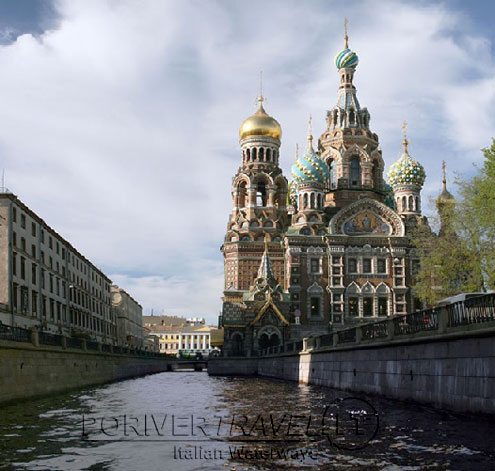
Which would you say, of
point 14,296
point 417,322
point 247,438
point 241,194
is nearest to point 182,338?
point 241,194

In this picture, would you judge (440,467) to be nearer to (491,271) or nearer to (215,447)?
(215,447)

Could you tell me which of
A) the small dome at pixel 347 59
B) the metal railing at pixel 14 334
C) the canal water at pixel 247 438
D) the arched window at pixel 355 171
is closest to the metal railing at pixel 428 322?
the canal water at pixel 247 438

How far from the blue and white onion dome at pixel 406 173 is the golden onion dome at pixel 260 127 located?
16.3 m

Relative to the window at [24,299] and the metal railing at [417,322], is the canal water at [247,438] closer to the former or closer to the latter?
the metal railing at [417,322]

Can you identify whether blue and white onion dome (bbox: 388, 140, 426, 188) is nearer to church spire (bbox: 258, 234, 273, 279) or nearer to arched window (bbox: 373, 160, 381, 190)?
arched window (bbox: 373, 160, 381, 190)

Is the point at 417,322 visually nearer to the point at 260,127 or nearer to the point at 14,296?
the point at 14,296

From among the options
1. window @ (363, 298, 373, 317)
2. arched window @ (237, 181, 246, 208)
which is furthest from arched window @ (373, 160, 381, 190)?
window @ (363, 298, 373, 317)

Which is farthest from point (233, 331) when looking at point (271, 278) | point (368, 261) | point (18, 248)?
point (18, 248)

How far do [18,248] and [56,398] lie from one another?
18488 millimetres

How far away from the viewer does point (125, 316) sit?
102688 mm

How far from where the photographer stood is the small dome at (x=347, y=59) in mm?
94438

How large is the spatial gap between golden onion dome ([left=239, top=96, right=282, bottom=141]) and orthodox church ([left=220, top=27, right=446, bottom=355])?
Answer: 144 millimetres

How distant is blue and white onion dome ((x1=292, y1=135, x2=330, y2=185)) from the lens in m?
84.8

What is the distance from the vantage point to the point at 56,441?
16.5m
